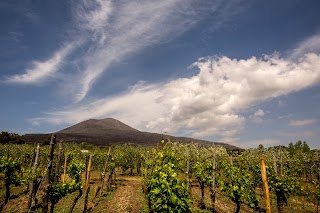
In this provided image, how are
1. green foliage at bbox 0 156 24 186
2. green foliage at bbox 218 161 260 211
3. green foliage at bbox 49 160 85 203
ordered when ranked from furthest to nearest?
1. green foliage at bbox 0 156 24 186
2. green foliage at bbox 218 161 260 211
3. green foliage at bbox 49 160 85 203

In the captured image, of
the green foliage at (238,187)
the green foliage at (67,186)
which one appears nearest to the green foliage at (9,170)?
the green foliage at (67,186)

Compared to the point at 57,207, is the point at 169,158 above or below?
above

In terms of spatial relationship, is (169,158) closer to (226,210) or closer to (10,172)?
(226,210)

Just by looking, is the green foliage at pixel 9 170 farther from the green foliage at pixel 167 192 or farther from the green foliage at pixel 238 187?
the green foliage at pixel 238 187

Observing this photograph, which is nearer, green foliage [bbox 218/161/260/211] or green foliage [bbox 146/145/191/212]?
green foliage [bbox 146/145/191/212]

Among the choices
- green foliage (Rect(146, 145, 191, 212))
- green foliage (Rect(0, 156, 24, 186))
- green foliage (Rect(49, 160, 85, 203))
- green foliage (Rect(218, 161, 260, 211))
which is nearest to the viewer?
green foliage (Rect(146, 145, 191, 212))

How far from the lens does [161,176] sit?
9508 millimetres

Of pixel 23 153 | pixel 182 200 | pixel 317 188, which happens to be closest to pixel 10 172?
pixel 182 200

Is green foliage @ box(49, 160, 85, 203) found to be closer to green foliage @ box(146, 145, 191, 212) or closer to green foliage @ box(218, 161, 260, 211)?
green foliage @ box(146, 145, 191, 212)

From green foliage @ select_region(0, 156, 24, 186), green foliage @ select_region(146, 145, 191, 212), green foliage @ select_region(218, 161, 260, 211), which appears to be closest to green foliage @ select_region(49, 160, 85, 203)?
green foliage @ select_region(0, 156, 24, 186)

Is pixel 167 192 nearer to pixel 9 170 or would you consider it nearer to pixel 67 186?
pixel 67 186

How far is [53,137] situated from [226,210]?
56.3 ft

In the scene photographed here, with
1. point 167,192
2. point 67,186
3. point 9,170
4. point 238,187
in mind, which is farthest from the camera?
point 9,170

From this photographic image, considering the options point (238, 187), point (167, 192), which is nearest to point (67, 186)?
point (167, 192)
